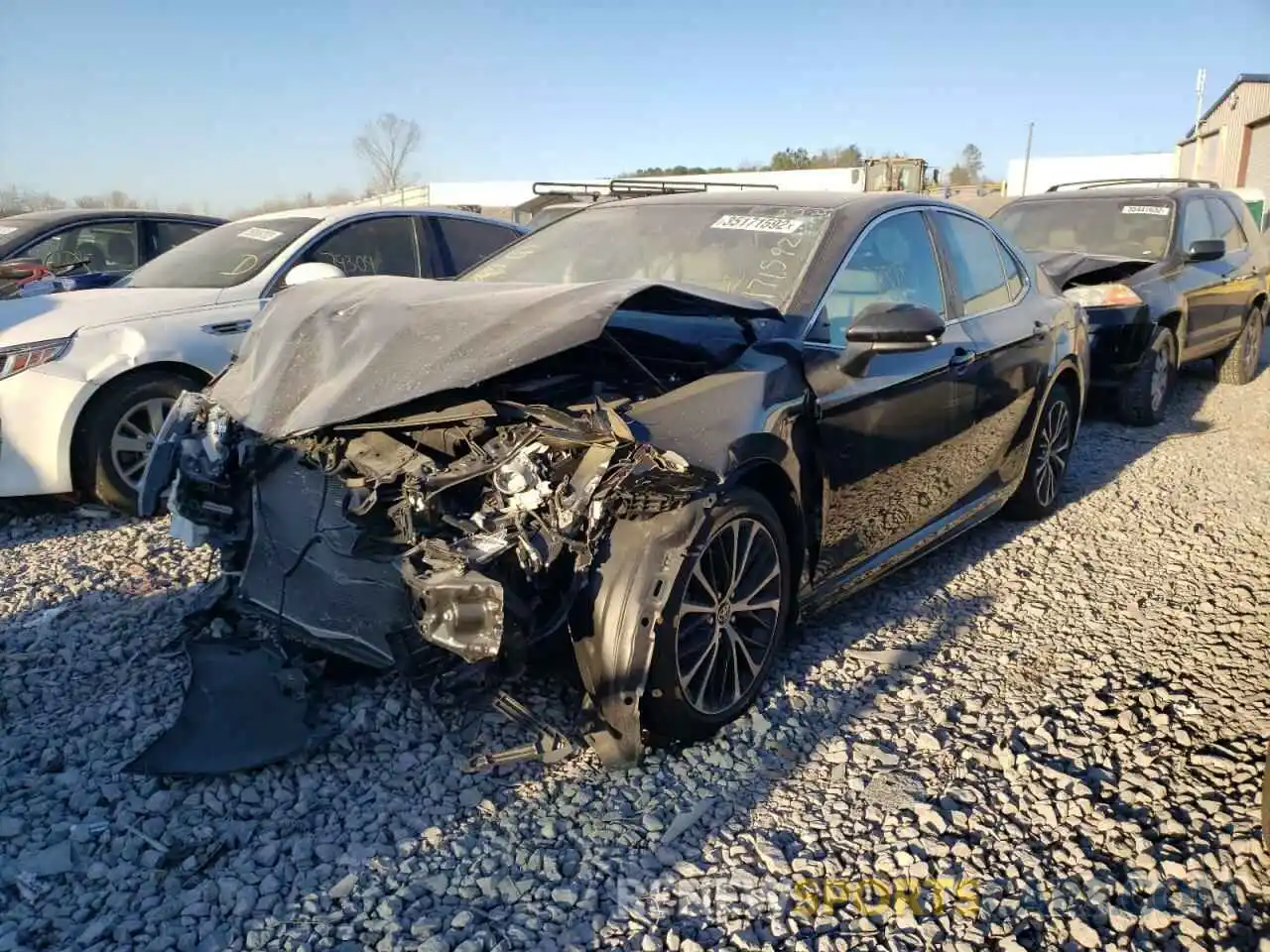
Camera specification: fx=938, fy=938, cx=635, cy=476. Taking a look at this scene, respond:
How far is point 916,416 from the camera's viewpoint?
3770mm

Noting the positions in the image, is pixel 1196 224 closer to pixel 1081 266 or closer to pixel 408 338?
pixel 1081 266

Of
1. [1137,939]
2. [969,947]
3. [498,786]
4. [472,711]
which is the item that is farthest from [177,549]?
[1137,939]

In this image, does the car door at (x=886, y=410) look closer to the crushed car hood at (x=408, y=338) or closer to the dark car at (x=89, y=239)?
the crushed car hood at (x=408, y=338)

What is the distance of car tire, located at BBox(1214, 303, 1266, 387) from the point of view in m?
9.36

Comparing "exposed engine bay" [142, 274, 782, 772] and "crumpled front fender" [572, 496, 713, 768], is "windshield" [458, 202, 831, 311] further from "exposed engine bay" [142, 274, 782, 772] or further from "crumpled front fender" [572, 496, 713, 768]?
"crumpled front fender" [572, 496, 713, 768]

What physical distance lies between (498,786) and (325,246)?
4295mm

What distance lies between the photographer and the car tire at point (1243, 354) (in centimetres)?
936

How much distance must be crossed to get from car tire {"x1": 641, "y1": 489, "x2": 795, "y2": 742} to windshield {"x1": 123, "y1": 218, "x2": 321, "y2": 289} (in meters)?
4.04

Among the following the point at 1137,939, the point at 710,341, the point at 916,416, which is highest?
the point at 710,341

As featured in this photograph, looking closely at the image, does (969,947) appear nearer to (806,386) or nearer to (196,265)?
(806,386)

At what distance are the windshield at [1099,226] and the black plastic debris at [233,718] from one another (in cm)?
697

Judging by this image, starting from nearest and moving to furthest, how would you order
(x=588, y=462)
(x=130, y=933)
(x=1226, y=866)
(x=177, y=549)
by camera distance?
(x=130, y=933) → (x=1226, y=866) → (x=588, y=462) → (x=177, y=549)

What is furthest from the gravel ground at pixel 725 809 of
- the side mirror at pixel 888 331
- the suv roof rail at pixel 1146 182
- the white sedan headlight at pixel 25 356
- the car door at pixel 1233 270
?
the suv roof rail at pixel 1146 182

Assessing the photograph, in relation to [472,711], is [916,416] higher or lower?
higher
